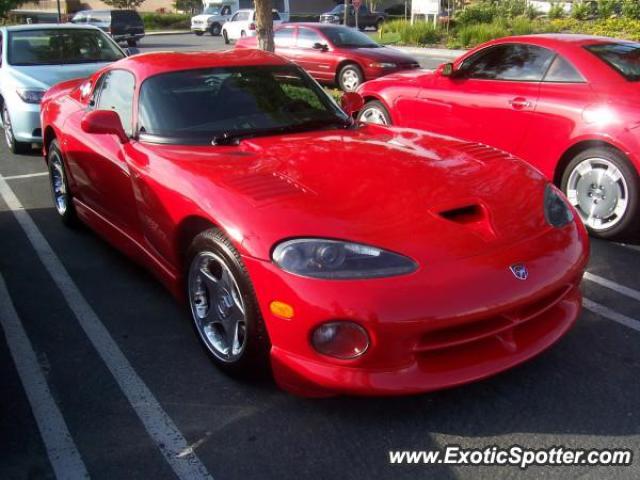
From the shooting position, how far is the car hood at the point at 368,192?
2836mm

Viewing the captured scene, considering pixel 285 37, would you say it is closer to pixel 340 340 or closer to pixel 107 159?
pixel 107 159

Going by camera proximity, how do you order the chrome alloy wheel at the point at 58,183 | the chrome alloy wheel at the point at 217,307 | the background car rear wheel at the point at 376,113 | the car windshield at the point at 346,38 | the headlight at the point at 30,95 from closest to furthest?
the chrome alloy wheel at the point at 217,307 → the chrome alloy wheel at the point at 58,183 → the background car rear wheel at the point at 376,113 → the headlight at the point at 30,95 → the car windshield at the point at 346,38

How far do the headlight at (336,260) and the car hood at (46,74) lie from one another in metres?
6.34

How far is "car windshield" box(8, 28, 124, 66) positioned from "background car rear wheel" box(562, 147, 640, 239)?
252 inches

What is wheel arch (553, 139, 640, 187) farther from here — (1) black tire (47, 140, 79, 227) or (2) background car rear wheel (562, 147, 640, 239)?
(1) black tire (47, 140, 79, 227)

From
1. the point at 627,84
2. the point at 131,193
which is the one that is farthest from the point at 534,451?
the point at 627,84

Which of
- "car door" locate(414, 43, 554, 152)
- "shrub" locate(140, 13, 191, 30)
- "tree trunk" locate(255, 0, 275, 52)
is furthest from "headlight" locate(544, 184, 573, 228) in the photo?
"shrub" locate(140, 13, 191, 30)

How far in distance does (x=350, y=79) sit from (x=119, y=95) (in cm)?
945

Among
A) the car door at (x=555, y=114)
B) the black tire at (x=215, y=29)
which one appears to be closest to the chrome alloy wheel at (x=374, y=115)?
the car door at (x=555, y=114)

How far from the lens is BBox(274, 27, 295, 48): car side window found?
14852 millimetres

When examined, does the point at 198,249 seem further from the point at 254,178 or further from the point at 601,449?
the point at 601,449

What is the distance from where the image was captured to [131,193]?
4020 mm

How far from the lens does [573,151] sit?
5.29 metres

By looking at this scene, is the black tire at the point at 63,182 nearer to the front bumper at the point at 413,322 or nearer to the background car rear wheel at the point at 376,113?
the front bumper at the point at 413,322
